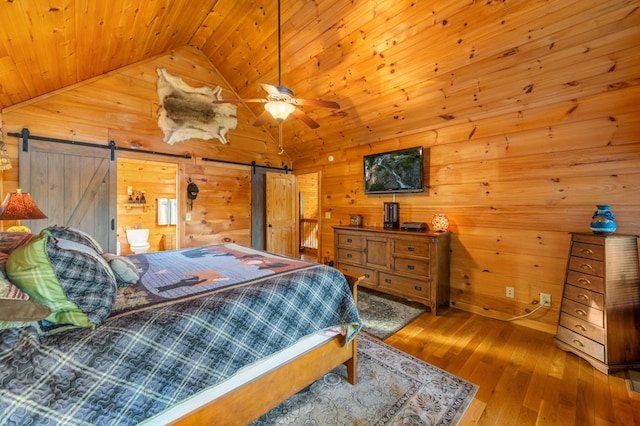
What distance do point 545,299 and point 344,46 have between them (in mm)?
3458

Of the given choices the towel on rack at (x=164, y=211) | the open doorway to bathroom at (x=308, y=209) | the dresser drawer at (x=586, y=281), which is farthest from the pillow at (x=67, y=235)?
the open doorway to bathroom at (x=308, y=209)

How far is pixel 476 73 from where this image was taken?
2.72m

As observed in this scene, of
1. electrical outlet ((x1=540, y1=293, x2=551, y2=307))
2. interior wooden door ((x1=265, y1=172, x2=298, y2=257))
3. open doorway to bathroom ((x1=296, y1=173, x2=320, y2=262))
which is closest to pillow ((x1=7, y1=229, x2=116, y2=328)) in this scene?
electrical outlet ((x1=540, y1=293, x2=551, y2=307))

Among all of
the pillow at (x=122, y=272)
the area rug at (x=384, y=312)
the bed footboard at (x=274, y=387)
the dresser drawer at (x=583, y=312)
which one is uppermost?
the pillow at (x=122, y=272)

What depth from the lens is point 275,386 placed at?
1.47m

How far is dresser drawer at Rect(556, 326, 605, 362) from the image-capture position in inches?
79.7

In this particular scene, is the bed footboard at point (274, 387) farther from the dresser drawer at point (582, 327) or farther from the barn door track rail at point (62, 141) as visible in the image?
the barn door track rail at point (62, 141)

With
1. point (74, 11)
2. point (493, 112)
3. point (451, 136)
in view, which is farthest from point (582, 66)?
point (74, 11)

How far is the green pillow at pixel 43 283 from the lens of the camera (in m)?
1.02

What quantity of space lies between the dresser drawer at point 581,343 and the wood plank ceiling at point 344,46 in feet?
7.06

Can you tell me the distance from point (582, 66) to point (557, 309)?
226cm

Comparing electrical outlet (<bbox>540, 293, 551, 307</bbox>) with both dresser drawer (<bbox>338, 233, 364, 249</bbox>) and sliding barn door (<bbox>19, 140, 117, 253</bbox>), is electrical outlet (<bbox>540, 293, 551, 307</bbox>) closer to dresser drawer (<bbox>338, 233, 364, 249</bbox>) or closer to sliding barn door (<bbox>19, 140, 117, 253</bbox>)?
dresser drawer (<bbox>338, 233, 364, 249</bbox>)

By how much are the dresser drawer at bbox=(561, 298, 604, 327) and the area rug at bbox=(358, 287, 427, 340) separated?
51.5 inches

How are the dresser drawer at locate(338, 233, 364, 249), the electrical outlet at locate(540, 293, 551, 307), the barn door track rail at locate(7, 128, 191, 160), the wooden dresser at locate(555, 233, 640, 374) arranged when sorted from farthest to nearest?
the dresser drawer at locate(338, 233, 364, 249) < the barn door track rail at locate(7, 128, 191, 160) < the electrical outlet at locate(540, 293, 551, 307) < the wooden dresser at locate(555, 233, 640, 374)
